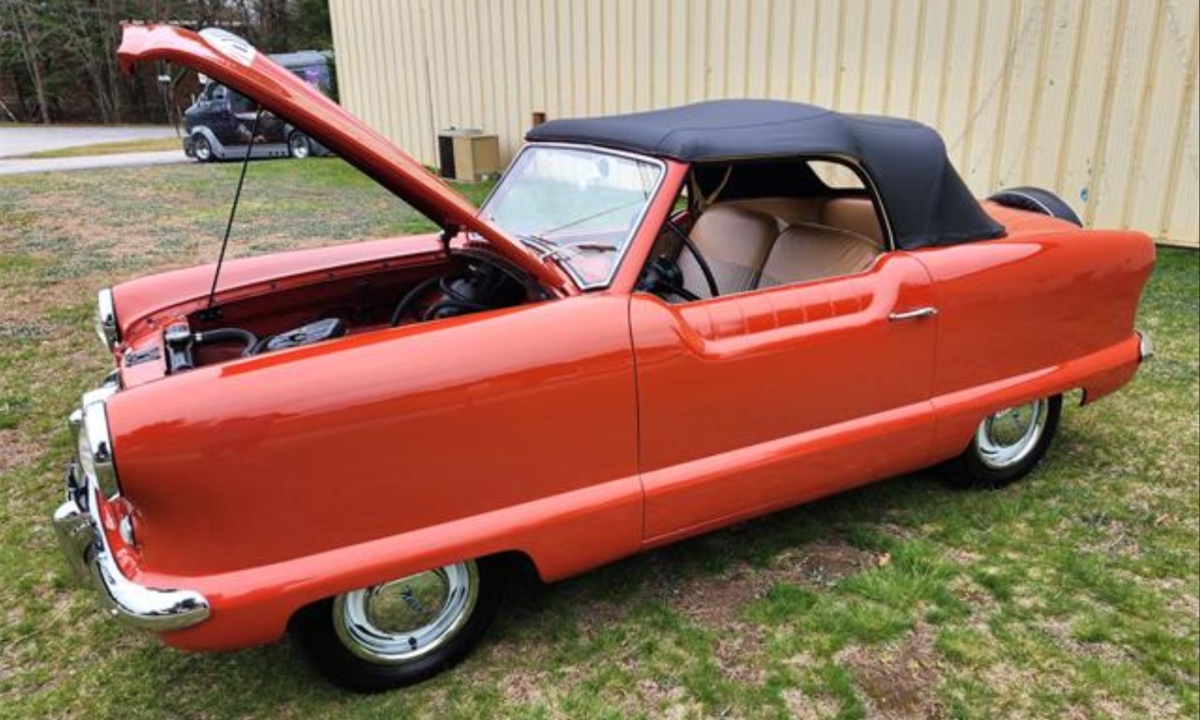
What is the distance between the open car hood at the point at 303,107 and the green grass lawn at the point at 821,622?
1.12 m

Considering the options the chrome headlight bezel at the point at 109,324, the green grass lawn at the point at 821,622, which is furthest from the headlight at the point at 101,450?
the chrome headlight bezel at the point at 109,324

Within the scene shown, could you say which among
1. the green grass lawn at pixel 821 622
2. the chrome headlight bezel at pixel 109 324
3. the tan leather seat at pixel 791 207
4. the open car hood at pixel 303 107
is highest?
the open car hood at pixel 303 107

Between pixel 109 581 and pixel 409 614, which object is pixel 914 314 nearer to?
pixel 409 614

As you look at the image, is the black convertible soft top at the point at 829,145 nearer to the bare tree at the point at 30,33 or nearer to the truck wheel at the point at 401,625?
the truck wheel at the point at 401,625

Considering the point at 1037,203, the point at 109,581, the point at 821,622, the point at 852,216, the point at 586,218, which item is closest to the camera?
the point at 109,581

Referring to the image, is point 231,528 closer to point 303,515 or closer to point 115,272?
point 303,515

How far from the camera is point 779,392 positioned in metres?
2.67

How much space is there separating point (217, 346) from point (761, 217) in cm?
209

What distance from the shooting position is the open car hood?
2010 millimetres

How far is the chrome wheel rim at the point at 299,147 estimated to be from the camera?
56.1 feet

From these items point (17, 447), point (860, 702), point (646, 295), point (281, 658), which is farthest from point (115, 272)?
point (860, 702)

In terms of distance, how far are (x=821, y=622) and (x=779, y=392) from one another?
0.72 metres

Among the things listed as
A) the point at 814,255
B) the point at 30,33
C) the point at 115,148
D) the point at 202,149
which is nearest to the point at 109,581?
the point at 814,255

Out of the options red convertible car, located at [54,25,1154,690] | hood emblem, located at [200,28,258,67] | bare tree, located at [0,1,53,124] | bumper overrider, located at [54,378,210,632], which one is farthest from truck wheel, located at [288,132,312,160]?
bumper overrider, located at [54,378,210,632]
